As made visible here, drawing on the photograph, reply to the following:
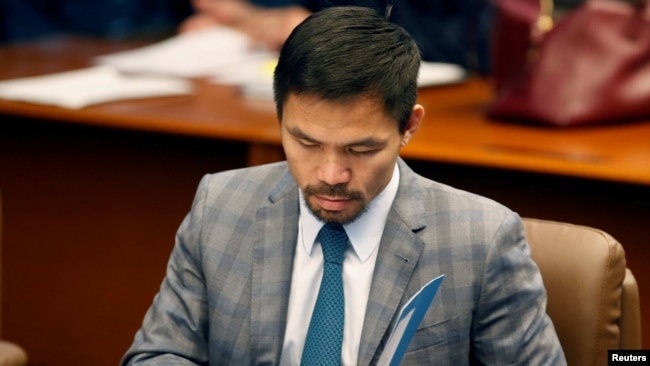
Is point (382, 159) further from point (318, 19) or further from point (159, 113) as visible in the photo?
point (159, 113)

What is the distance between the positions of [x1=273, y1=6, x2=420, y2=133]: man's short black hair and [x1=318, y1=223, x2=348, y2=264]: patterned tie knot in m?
0.20

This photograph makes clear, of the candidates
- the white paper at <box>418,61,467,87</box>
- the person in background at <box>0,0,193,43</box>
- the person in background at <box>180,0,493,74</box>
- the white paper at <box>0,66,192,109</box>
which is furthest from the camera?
the person in background at <box>0,0,193,43</box>

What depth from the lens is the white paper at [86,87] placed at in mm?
3125

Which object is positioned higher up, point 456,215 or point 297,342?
point 456,215

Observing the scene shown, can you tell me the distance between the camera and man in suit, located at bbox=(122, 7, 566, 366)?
1684 mm

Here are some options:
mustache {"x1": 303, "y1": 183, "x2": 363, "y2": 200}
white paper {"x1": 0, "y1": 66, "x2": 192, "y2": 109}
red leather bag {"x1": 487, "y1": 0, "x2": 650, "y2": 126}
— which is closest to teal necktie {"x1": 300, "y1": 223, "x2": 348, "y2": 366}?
mustache {"x1": 303, "y1": 183, "x2": 363, "y2": 200}

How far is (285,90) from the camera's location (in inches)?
68.1

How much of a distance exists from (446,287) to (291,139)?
1.08ft

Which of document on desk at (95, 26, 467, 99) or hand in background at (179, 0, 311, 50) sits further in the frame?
hand in background at (179, 0, 311, 50)

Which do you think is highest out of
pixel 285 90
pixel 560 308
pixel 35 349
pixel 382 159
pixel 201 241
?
pixel 285 90

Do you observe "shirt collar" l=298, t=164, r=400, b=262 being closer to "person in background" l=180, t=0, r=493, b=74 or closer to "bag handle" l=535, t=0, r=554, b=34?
"bag handle" l=535, t=0, r=554, b=34

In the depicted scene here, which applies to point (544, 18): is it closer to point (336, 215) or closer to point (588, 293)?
point (588, 293)

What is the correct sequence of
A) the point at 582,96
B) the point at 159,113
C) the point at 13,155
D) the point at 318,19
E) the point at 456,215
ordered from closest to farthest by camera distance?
the point at 318,19 → the point at 456,215 → the point at 582,96 → the point at 159,113 → the point at 13,155

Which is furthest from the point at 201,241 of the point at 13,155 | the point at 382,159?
the point at 13,155
